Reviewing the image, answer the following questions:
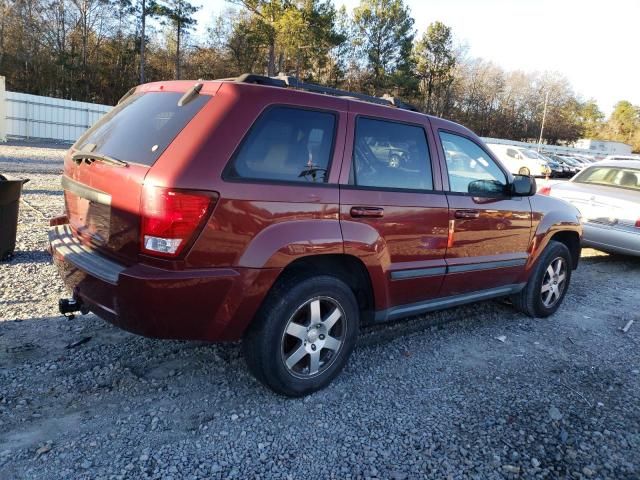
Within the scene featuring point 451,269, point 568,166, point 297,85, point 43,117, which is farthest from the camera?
point 568,166

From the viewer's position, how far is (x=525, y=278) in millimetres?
4855

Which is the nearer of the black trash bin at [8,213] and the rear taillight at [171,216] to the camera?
the rear taillight at [171,216]

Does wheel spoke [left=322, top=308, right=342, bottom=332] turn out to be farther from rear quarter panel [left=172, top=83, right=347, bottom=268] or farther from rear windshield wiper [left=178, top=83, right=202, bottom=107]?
rear windshield wiper [left=178, top=83, right=202, bottom=107]

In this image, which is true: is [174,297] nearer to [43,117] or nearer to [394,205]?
[394,205]

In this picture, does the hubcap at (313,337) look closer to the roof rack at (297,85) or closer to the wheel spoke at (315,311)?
the wheel spoke at (315,311)

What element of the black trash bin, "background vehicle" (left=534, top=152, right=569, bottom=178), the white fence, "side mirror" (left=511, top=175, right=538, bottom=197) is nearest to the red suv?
Answer: "side mirror" (left=511, top=175, right=538, bottom=197)

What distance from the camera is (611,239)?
738 cm

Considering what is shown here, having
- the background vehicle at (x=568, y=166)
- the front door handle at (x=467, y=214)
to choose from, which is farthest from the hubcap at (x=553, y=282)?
the background vehicle at (x=568, y=166)

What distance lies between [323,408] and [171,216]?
1549 millimetres

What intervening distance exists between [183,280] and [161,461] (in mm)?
929

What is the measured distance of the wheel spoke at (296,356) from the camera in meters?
3.08

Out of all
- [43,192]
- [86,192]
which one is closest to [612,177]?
[86,192]

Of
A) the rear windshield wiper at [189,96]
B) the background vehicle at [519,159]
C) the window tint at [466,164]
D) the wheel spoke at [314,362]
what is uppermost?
the background vehicle at [519,159]

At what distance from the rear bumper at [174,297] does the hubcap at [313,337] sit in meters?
0.35
